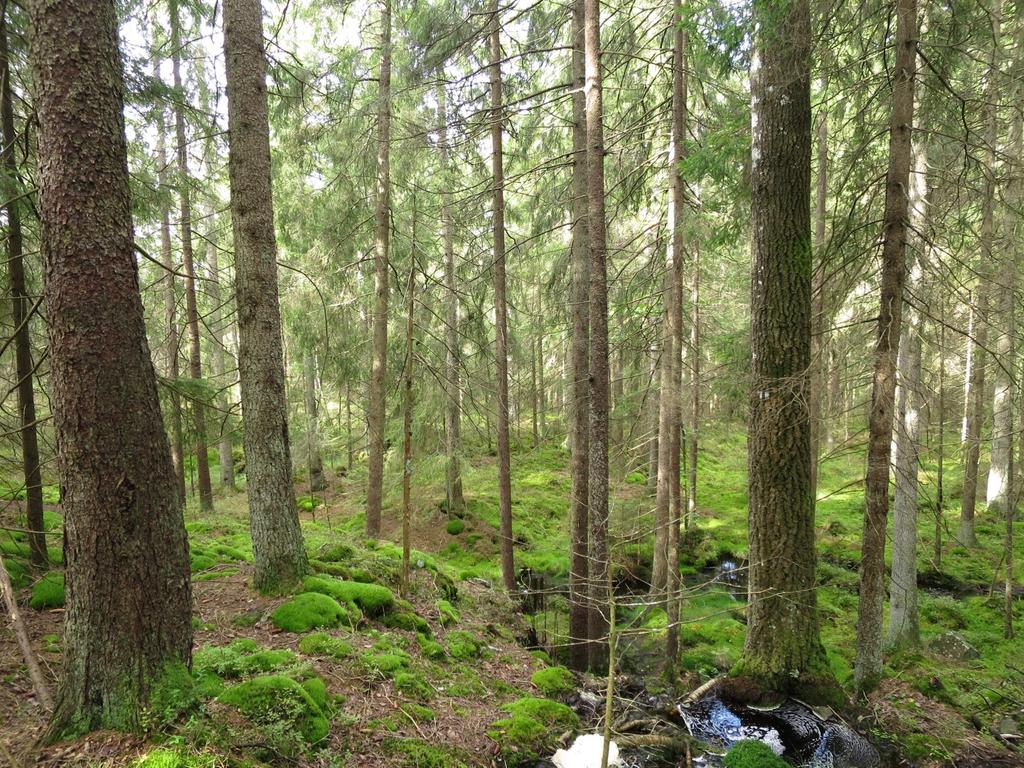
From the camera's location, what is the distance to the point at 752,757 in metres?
4.12

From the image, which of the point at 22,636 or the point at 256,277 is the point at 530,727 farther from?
the point at 256,277

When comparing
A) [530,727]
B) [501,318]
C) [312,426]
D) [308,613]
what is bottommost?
[530,727]

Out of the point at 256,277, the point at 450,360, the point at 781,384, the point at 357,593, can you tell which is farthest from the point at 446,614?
the point at 450,360

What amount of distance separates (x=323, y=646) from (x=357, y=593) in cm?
124

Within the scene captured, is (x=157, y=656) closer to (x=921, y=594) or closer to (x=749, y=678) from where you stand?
(x=749, y=678)

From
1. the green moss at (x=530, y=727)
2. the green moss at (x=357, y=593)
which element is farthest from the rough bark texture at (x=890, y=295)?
the green moss at (x=357, y=593)

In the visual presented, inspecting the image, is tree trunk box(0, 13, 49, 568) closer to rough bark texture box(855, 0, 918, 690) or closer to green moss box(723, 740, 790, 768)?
green moss box(723, 740, 790, 768)

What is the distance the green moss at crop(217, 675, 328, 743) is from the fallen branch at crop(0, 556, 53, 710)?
0.93m

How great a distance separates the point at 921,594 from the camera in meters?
10.9

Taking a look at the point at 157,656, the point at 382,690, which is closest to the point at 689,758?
the point at 382,690

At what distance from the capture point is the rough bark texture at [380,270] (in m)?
9.70

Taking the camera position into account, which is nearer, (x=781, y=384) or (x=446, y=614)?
(x=781, y=384)

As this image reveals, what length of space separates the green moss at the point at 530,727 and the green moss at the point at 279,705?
155cm

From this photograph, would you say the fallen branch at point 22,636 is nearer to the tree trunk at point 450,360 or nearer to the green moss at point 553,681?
the green moss at point 553,681
